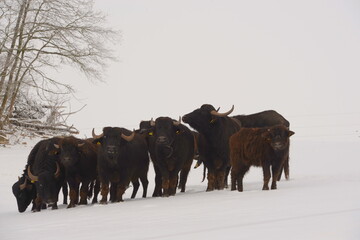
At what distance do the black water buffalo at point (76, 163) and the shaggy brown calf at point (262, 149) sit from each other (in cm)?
309

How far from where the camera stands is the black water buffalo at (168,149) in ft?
43.9

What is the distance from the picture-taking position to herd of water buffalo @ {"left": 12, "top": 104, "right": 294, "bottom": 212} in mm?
12766

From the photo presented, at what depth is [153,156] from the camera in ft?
46.1

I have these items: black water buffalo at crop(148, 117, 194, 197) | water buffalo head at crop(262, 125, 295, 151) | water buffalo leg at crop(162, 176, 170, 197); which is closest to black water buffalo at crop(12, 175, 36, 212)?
black water buffalo at crop(148, 117, 194, 197)

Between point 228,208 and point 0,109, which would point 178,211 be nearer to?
point 228,208

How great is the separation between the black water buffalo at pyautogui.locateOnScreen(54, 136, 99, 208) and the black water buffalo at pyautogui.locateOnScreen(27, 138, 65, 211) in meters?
0.20

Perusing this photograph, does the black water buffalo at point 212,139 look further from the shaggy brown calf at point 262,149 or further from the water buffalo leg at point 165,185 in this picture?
the shaggy brown calf at point 262,149

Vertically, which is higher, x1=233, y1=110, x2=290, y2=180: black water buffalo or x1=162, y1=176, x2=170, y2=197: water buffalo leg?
x1=233, y1=110, x2=290, y2=180: black water buffalo

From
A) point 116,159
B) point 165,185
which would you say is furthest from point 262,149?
point 116,159

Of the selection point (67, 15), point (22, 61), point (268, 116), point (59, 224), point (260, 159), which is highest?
point (67, 15)

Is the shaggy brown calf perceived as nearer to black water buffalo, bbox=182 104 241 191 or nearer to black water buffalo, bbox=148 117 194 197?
black water buffalo, bbox=148 117 194 197

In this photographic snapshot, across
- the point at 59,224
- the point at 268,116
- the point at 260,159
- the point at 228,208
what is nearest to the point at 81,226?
the point at 59,224

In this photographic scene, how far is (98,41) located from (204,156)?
50.8 ft

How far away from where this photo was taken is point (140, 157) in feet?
45.4
